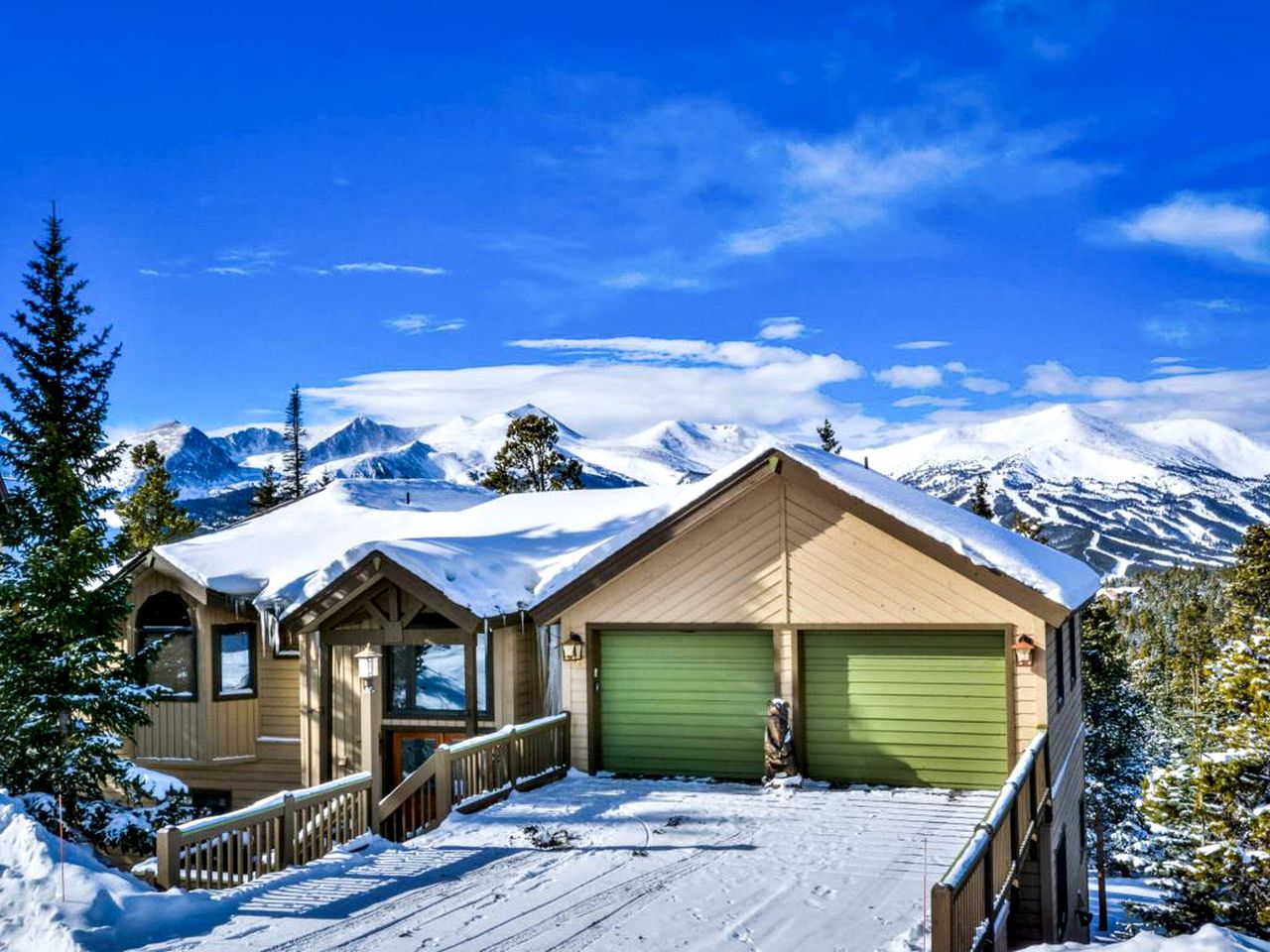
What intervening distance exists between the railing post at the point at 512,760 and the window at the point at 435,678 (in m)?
1.75

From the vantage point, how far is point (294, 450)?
170 feet

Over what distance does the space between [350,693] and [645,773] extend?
14.1 feet

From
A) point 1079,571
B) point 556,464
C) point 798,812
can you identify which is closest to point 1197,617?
point 556,464

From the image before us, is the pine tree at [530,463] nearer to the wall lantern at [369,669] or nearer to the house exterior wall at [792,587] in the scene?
the house exterior wall at [792,587]

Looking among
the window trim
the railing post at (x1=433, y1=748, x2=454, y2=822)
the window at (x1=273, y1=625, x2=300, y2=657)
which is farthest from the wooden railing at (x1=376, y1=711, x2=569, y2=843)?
the window trim

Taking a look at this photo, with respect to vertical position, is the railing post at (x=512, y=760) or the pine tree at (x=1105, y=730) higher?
the railing post at (x=512, y=760)

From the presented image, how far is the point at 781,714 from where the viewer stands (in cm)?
1220

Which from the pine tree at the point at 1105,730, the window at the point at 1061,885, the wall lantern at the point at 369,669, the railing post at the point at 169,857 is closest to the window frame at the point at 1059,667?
the window at the point at 1061,885

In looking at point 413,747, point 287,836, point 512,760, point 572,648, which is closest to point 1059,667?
point 572,648

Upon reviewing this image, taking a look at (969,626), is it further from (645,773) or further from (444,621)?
(444,621)

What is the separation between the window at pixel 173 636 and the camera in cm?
1553

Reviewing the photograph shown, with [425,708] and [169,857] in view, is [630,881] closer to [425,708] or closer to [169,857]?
[169,857]

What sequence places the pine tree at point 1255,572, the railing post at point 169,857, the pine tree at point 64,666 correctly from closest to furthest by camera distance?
the railing post at point 169,857 < the pine tree at point 64,666 < the pine tree at point 1255,572

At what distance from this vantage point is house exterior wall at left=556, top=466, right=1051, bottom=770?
11.8 meters
